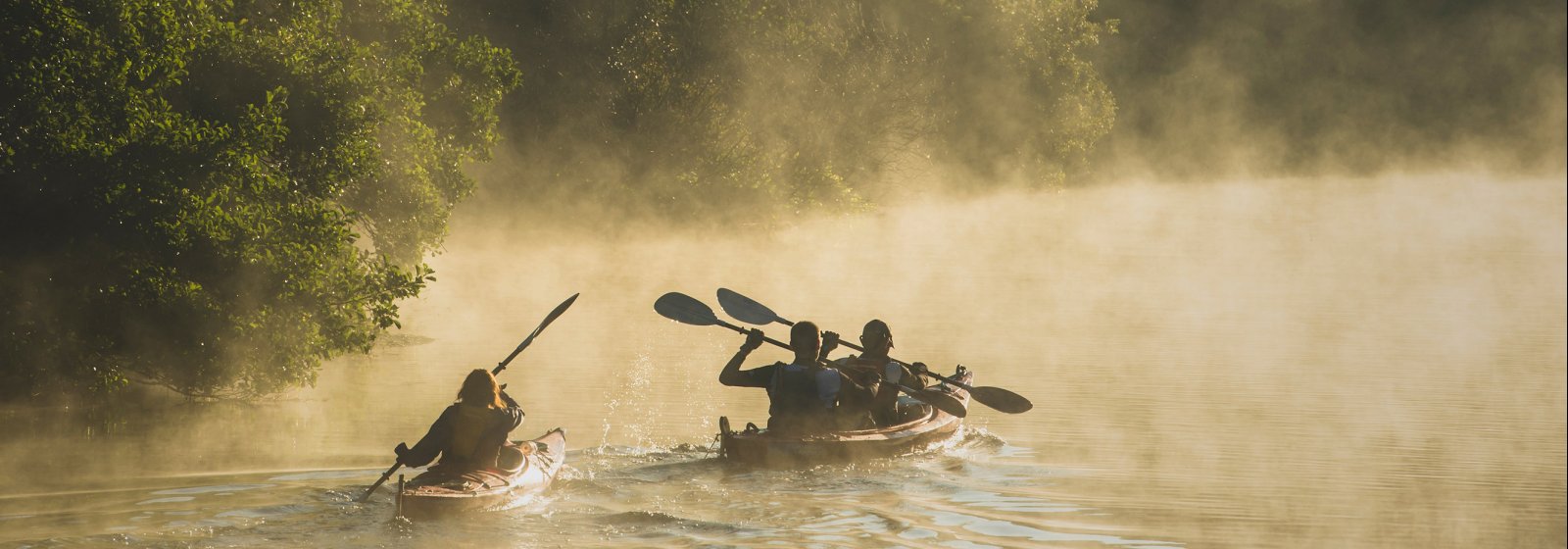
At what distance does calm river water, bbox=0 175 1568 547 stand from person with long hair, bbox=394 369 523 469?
1.73ft

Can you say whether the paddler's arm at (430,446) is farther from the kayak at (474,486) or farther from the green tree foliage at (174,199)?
the green tree foliage at (174,199)

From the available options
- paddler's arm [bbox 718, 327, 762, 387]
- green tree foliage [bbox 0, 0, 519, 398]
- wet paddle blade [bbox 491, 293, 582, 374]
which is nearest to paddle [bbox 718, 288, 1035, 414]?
paddler's arm [bbox 718, 327, 762, 387]

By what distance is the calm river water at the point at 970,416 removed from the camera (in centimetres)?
1234

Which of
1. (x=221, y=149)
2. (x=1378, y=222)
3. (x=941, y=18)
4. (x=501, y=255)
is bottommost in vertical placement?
(x=221, y=149)

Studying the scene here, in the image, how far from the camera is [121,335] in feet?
53.8

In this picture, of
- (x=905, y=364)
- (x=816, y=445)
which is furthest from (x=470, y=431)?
(x=905, y=364)

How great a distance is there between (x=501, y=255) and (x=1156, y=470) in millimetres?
23644

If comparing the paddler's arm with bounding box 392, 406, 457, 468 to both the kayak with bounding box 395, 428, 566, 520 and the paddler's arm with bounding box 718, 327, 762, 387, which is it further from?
the paddler's arm with bounding box 718, 327, 762, 387

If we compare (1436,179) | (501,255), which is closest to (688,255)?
(501,255)

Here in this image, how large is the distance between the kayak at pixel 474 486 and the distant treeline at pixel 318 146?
5033mm

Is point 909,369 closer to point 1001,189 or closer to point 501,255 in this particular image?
point 501,255

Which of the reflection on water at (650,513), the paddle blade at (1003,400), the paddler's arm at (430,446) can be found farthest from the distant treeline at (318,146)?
the paddle blade at (1003,400)

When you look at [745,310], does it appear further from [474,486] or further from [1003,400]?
[474,486]

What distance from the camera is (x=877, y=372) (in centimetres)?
1608
